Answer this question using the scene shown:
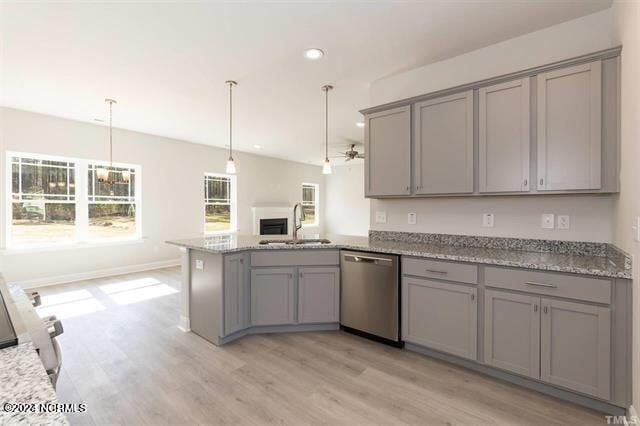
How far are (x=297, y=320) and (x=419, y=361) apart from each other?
120cm

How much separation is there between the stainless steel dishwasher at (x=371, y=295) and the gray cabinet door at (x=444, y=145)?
85 cm

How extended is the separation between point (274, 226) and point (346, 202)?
2.76 meters

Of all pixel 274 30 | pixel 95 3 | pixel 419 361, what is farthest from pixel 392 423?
pixel 95 3

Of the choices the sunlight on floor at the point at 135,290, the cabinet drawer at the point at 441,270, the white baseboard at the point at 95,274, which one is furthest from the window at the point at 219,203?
the cabinet drawer at the point at 441,270

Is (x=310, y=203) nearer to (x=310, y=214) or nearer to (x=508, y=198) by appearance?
(x=310, y=214)

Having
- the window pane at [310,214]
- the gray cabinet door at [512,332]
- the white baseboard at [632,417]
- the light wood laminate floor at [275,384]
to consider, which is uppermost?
the window pane at [310,214]

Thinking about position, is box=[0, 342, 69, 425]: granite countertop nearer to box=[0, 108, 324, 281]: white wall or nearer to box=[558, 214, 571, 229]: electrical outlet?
box=[558, 214, 571, 229]: electrical outlet

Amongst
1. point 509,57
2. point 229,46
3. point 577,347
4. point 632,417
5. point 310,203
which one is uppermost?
point 229,46

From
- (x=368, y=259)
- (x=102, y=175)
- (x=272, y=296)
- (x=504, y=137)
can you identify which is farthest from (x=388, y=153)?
(x=102, y=175)

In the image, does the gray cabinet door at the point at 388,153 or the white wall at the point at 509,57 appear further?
the gray cabinet door at the point at 388,153

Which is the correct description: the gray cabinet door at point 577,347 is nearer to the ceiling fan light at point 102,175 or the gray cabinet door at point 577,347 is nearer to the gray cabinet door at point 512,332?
the gray cabinet door at point 512,332

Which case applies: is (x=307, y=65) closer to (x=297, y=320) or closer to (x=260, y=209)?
(x=297, y=320)

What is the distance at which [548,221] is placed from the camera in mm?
2506

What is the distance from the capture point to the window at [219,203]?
280 inches
